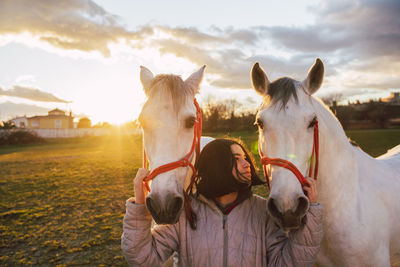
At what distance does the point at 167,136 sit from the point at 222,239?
0.93 metres

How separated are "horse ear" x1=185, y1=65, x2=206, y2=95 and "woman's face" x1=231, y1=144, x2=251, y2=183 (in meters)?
0.66

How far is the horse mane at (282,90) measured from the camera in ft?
6.30

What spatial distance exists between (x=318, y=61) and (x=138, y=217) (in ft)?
6.41

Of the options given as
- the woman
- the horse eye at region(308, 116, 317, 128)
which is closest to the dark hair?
the woman

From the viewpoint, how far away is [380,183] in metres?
2.45

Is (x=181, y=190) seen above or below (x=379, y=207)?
above

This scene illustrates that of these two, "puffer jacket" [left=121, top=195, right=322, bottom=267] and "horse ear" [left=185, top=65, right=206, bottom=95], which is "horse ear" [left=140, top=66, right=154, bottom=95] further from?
"puffer jacket" [left=121, top=195, right=322, bottom=267]

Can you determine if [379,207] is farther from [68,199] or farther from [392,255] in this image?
[68,199]

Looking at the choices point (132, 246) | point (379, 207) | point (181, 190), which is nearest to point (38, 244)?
point (132, 246)

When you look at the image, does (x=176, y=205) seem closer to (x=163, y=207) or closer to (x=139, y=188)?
(x=163, y=207)

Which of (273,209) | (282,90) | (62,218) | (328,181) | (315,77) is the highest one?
(315,77)

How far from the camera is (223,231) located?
76.7 inches

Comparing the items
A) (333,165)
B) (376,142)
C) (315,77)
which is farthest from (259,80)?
(376,142)

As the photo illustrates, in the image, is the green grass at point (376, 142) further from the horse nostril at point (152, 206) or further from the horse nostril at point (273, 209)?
the horse nostril at point (152, 206)
